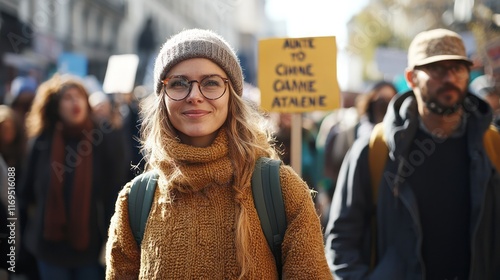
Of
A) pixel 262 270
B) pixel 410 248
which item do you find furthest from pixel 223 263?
pixel 410 248

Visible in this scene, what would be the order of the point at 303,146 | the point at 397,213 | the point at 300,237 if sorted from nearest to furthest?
the point at 300,237
the point at 397,213
the point at 303,146

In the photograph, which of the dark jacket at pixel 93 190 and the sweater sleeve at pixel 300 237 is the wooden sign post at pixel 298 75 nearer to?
the dark jacket at pixel 93 190

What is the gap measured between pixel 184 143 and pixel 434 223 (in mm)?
1431

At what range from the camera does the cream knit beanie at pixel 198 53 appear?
2232mm

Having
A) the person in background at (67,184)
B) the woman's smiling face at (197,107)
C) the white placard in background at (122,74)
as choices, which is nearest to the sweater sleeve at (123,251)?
the woman's smiling face at (197,107)

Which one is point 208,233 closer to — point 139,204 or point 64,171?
point 139,204

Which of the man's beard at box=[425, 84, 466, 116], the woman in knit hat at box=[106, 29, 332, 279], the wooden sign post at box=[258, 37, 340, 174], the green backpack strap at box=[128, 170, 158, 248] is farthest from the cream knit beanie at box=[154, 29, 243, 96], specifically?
the wooden sign post at box=[258, 37, 340, 174]

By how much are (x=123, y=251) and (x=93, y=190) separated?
9.67 ft

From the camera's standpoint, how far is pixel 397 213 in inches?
125

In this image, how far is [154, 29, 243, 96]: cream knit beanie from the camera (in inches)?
87.9

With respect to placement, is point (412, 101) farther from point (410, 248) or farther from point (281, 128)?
point (281, 128)

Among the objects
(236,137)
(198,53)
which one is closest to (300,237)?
(236,137)

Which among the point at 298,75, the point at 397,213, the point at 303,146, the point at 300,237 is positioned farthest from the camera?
the point at 303,146

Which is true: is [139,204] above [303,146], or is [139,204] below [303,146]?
below
